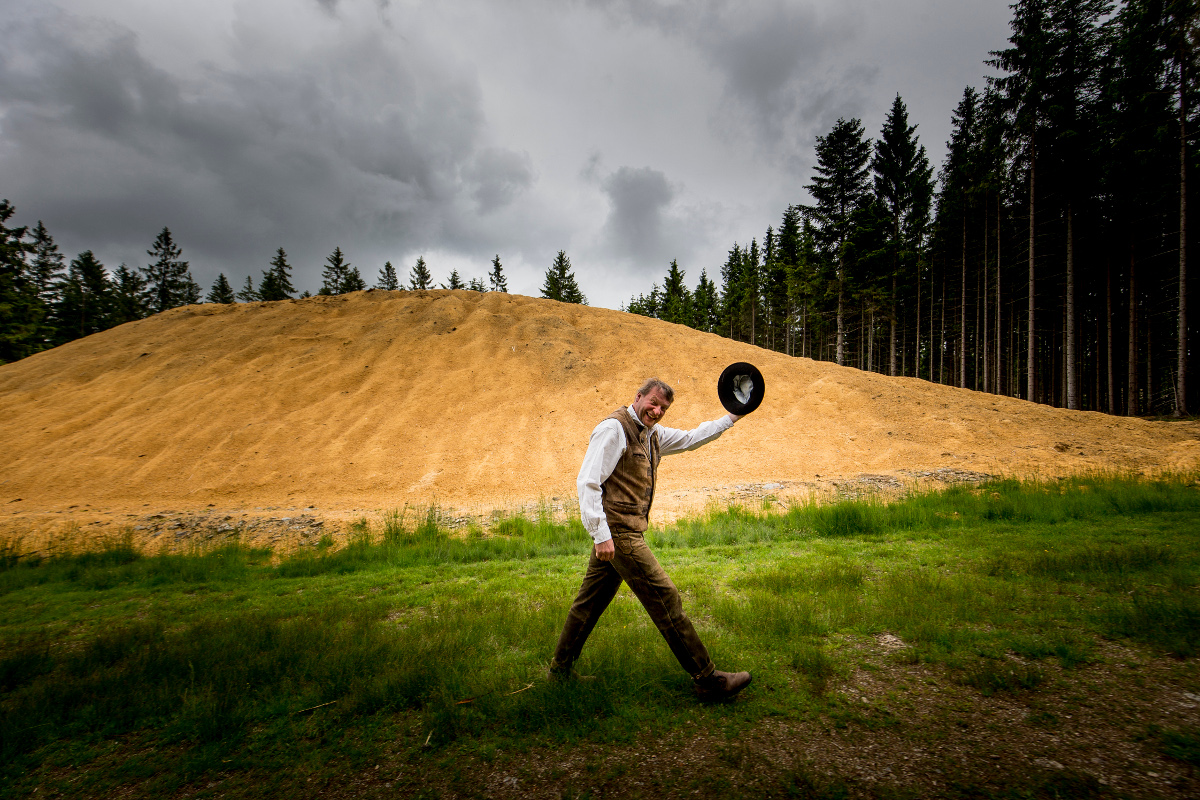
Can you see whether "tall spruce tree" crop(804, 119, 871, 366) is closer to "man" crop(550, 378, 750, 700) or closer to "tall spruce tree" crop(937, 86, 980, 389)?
"tall spruce tree" crop(937, 86, 980, 389)

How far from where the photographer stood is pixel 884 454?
589 inches

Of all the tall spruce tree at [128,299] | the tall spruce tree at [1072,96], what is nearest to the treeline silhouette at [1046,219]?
the tall spruce tree at [1072,96]

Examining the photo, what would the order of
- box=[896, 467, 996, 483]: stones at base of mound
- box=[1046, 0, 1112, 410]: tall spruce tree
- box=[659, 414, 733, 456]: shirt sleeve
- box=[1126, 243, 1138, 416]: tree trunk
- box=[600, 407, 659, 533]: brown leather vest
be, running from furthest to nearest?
box=[1126, 243, 1138, 416]: tree trunk → box=[1046, 0, 1112, 410]: tall spruce tree → box=[896, 467, 996, 483]: stones at base of mound → box=[659, 414, 733, 456]: shirt sleeve → box=[600, 407, 659, 533]: brown leather vest

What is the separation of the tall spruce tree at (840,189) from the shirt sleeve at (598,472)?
31.1 meters

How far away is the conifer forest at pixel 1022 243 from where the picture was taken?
768 inches

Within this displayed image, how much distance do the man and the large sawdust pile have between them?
7604 mm

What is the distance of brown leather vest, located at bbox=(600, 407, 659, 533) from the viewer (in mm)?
3256

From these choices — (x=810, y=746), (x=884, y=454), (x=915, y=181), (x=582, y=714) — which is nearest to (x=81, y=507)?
(x=582, y=714)

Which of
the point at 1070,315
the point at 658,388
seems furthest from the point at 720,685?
the point at 1070,315

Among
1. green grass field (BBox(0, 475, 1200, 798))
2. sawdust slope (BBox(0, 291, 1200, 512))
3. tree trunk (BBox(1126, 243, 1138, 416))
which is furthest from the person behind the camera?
tree trunk (BBox(1126, 243, 1138, 416))

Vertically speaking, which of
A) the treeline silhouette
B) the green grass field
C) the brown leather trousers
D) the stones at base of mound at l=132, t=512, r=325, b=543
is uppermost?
the treeline silhouette

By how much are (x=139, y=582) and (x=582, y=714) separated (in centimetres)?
747

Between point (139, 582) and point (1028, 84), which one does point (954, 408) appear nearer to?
point (1028, 84)

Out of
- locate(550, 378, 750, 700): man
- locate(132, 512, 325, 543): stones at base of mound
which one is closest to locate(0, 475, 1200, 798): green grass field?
locate(550, 378, 750, 700): man
